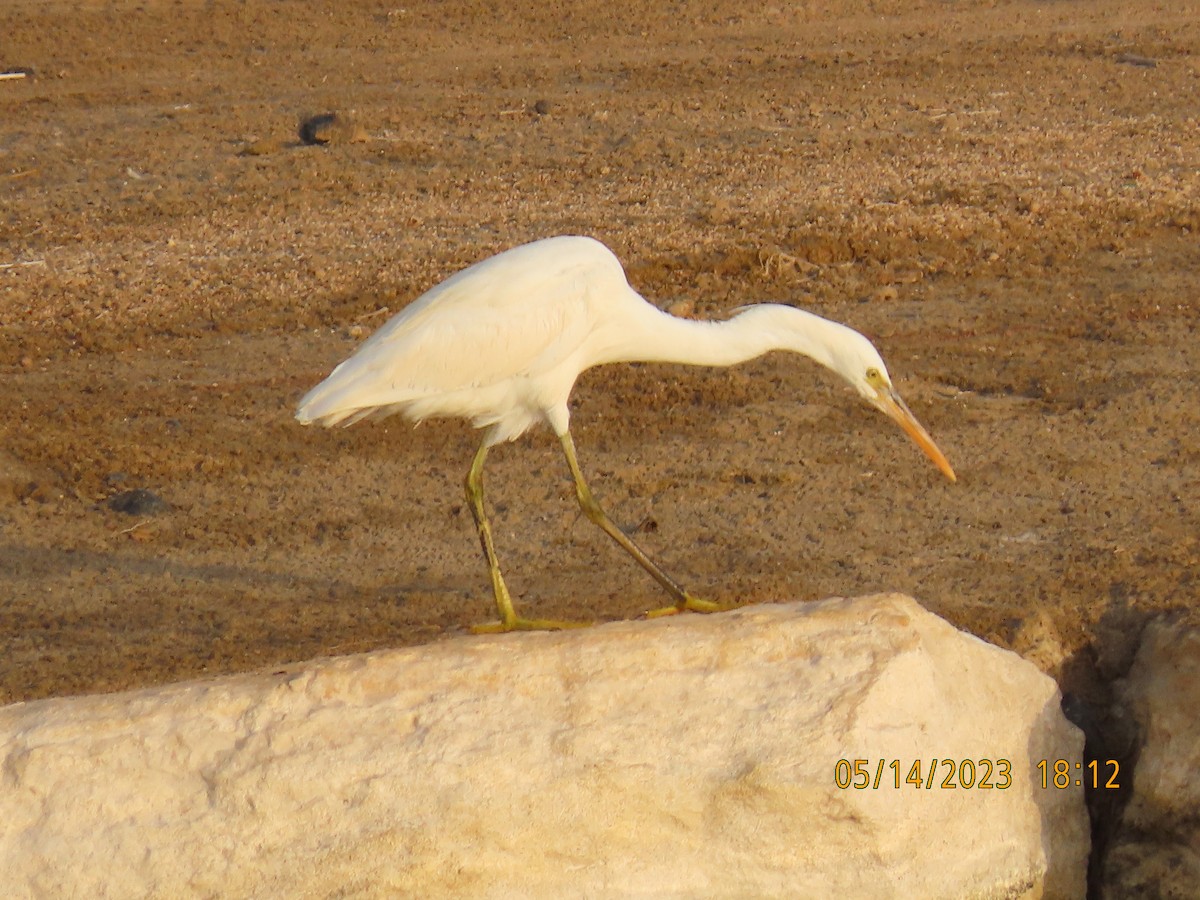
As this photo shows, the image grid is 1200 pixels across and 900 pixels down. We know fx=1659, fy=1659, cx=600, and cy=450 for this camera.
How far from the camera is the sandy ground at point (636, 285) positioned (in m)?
5.59

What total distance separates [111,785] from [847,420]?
3777 millimetres

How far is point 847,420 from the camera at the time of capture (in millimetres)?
6816

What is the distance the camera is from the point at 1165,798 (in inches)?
168

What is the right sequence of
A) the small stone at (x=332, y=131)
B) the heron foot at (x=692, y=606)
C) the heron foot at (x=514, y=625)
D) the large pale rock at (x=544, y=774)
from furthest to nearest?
the small stone at (x=332, y=131), the heron foot at (x=692, y=606), the heron foot at (x=514, y=625), the large pale rock at (x=544, y=774)

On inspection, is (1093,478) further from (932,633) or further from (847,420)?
(932,633)

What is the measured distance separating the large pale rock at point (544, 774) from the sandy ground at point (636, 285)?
95 cm

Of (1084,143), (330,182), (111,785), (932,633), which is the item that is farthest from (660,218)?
(111,785)

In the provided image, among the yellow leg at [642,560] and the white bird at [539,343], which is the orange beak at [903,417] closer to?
the white bird at [539,343]

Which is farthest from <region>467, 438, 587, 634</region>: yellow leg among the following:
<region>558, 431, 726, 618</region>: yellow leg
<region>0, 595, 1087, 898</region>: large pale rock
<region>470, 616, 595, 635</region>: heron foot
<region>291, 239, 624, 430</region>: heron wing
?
<region>0, 595, 1087, 898</region>: large pale rock

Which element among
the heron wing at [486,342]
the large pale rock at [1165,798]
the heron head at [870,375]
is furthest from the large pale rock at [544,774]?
the heron wing at [486,342]

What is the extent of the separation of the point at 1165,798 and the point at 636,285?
4.47 m

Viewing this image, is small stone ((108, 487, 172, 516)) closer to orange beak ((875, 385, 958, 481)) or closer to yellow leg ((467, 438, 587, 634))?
yellow leg ((467, 438, 587, 634))

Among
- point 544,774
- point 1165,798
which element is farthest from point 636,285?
point 544,774

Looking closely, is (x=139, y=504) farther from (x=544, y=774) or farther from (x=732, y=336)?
(x=544, y=774)
